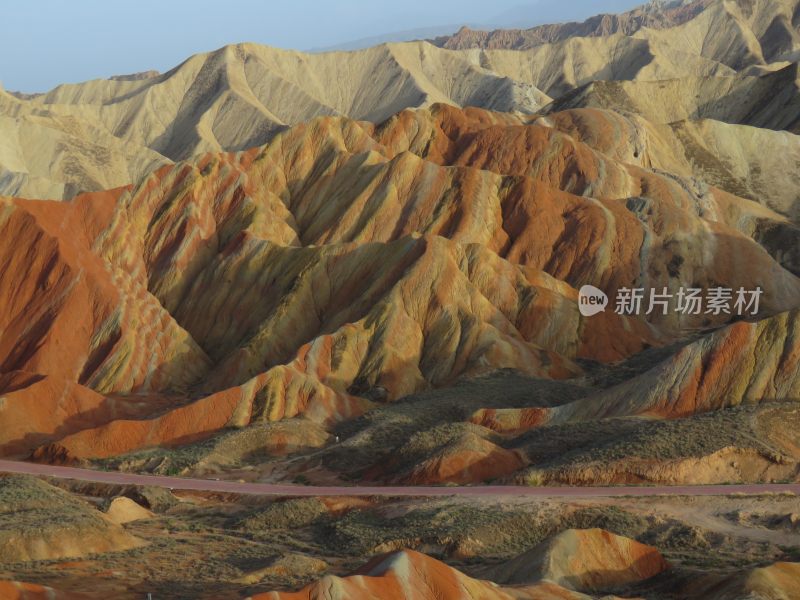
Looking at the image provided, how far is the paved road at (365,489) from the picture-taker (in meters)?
52.3

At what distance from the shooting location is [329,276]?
316ft

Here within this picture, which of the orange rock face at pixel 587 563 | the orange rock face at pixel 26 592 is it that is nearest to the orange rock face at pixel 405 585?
the orange rock face at pixel 587 563

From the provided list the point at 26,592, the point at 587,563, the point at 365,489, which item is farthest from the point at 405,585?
the point at 365,489

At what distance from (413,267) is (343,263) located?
8.40 m

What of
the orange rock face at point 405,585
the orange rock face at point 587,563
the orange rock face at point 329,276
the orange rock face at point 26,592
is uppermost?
the orange rock face at point 26,592

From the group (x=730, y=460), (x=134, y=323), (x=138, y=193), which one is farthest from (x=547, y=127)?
(x=730, y=460)

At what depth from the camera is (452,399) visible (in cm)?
7588

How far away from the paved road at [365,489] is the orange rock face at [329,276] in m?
6.15

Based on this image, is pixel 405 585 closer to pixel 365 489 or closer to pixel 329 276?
pixel 365 489

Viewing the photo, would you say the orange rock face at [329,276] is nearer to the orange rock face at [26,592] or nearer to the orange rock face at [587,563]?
the orange rock face at [587,563]

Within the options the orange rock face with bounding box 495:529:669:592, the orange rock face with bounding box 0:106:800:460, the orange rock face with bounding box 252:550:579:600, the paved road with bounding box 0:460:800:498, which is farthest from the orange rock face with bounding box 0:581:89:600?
the orange rock face with bounding box 0:106:800:460

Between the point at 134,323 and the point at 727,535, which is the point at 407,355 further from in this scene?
the point at 727,535

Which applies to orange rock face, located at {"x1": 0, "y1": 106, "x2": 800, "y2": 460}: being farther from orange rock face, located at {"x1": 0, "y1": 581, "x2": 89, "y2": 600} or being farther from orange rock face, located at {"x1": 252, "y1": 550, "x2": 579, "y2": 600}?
orange rock face, located at {"x1": 0, "y1": 581, "x2": 89, "y2": 600}

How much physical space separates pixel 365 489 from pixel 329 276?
1532 inches
